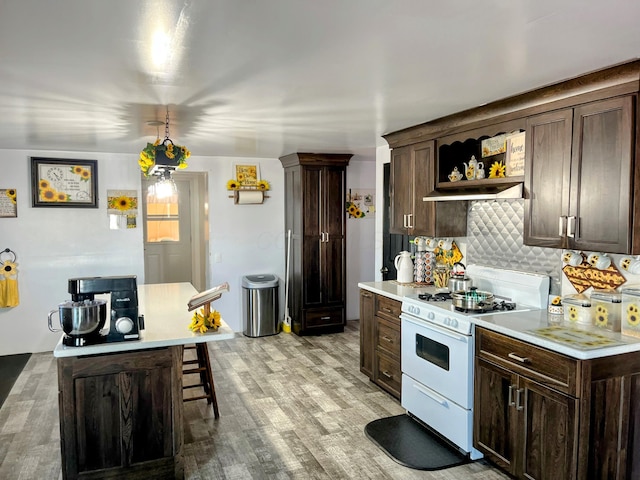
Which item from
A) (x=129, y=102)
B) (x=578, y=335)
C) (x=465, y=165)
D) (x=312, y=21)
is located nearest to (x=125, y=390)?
(x=129, y=102)

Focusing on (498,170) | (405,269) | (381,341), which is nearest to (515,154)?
(498,170)

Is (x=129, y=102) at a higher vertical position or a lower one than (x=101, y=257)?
higher

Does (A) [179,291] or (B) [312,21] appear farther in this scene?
(A) [179,291]

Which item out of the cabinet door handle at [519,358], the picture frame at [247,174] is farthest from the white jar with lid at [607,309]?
the picture frame at [247,174]

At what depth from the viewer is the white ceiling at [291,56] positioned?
5.54 ft

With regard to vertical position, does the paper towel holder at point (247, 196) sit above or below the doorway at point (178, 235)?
above

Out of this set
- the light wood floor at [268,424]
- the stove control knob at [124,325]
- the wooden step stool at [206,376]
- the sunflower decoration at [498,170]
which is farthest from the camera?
the wooden step stool at [206,376]

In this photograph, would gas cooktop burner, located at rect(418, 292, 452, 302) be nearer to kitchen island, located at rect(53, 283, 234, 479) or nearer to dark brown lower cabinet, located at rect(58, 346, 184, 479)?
kitchen island, located at rect(53, 283, 234, 479)

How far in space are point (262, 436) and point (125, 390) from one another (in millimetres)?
1097

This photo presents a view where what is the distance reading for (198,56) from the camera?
2148mm

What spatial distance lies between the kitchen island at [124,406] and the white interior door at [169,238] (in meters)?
4.60

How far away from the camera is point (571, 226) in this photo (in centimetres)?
271

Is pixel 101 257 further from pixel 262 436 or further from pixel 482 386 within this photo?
pixel 482 386

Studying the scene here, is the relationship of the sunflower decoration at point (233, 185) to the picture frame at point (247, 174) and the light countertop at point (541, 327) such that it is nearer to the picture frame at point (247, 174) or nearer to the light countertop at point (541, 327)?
the picture frame at point (247, 174)
